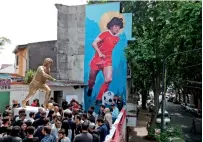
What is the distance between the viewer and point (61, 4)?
2652 cm

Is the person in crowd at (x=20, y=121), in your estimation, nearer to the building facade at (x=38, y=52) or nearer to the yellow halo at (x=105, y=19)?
the yellow halo at (x=105, y=19)

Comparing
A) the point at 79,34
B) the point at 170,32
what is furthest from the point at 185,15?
the point at 79,34

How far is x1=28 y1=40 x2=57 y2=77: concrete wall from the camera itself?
27609 millimetres

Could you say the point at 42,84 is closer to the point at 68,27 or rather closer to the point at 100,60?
the point at 100,60

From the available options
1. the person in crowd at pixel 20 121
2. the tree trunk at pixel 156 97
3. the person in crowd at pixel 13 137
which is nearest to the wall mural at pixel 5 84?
the tree trunk at pixel 156 97

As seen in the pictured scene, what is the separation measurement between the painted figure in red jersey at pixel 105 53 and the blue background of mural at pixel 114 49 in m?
0.28

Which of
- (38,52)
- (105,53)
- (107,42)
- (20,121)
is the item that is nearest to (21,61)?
(38,52)

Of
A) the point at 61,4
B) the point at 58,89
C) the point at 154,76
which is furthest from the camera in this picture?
the point at 61,4

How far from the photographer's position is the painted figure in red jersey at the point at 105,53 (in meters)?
24.5

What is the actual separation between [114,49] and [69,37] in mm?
4468

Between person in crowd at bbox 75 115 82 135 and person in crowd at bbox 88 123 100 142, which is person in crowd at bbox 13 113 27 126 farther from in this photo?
person in crowd at bbox 88 123 100 142

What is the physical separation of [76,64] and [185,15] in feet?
40.0

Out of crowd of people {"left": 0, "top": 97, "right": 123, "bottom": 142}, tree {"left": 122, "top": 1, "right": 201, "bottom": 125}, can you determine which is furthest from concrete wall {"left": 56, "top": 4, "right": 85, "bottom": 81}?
crowd of people {"left": 0, "top": 97, "right": 123, "bottom": 142}

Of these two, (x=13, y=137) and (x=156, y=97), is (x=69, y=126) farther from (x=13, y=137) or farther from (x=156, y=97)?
Answer: (x=156, y=97)
